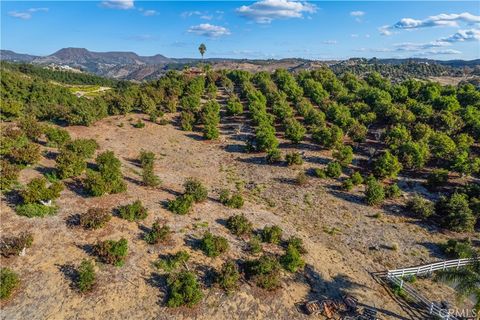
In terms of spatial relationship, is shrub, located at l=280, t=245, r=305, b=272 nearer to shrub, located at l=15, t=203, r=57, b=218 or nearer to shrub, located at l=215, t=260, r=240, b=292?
shrub, located at l=215, t=260, r=240, b=292

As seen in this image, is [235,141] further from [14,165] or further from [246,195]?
[14,165]

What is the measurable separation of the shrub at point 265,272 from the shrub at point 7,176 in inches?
901

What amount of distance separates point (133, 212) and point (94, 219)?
10.4ft

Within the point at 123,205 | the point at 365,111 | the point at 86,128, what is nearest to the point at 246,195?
the point at 123,205

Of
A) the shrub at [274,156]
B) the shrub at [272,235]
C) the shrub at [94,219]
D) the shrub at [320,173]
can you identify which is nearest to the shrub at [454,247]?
the shrub at [272,235]

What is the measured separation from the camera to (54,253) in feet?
78.6

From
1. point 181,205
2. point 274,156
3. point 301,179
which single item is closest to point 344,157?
point 301,179

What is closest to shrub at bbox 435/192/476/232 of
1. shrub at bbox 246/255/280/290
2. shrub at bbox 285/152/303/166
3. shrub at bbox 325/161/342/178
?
shrub at bbox 325/161/342/178

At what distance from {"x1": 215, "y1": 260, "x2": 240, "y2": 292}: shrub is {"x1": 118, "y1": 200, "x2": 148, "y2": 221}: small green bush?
374 inches

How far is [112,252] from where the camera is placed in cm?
2345

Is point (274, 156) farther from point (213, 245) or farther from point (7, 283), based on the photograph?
point (7, 283)

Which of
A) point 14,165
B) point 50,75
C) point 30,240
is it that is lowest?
point 30,240

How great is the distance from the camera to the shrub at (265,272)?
74.8 ft

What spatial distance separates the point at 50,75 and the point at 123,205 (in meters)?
182
